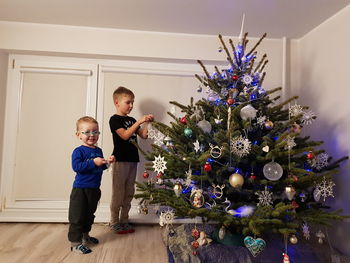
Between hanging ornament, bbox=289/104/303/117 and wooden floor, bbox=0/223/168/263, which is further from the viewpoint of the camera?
wooden floor, bbox=0/223/168/263

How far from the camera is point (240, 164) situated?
1454mm

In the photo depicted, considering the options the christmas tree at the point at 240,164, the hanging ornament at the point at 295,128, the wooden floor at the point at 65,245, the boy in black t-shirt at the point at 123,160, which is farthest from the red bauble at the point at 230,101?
the wooden floor at the point at 65,245

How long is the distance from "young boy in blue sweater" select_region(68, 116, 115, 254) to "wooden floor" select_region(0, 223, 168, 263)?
98 millimetres

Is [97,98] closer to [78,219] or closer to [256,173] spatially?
[78,219]

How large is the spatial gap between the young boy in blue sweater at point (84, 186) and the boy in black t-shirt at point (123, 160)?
26cm

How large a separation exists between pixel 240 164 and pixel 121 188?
3.38 ft

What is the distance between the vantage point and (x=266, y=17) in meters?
1.98

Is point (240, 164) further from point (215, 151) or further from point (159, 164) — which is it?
point (159, 164)

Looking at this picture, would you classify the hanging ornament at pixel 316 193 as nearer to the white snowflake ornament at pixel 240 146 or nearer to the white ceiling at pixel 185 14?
the white snowflake ornament at pixel 240 146

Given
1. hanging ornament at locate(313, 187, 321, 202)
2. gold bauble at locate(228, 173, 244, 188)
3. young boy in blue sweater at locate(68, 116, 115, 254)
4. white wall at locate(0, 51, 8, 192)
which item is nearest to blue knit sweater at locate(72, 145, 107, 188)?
young boy in blue sweater at locate(68, 116, 115, 254)

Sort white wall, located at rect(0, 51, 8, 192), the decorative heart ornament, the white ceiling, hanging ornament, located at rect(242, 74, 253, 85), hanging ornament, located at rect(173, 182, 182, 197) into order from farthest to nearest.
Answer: white wall, located at rect(0, 51, 8, 192) < the white ceiling < hanging ornament, located at rect(242, 74, 253, 85) < hanging ornament, located at rect(173, 182, 182, 197) < the decorative heart ornament

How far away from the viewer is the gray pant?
6.67ft

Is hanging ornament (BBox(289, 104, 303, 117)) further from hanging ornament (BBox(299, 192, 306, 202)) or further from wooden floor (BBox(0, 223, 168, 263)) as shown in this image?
wooden floor (BBox(0, 223, 168, 263))

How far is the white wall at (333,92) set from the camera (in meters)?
1.76
